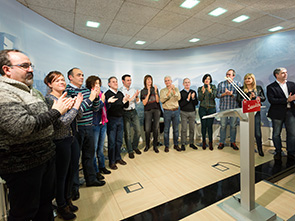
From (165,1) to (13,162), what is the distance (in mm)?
2723

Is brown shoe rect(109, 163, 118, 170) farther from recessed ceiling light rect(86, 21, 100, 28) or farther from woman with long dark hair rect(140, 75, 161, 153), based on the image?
recessed ceiling light rect(86, 21, 100, 28)

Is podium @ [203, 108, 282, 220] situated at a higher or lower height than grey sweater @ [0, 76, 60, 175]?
lower

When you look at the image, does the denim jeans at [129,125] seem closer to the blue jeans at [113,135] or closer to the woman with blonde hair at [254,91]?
the blue jeans at [113,135]

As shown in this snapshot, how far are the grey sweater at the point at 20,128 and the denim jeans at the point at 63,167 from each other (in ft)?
1.23

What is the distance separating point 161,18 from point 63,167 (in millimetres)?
2954

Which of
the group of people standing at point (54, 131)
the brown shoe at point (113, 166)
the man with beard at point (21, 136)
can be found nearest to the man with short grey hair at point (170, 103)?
the group of people standing at point (54, 131)

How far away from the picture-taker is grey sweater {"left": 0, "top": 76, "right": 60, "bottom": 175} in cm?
85

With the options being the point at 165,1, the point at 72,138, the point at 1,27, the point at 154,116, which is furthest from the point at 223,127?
the point at 1,27

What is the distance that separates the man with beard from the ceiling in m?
1.89

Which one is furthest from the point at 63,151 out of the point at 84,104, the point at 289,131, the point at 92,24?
the point at 289,131

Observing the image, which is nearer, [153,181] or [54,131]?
[54,131]

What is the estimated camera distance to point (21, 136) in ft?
2.86

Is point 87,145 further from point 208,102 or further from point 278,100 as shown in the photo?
point 278,100

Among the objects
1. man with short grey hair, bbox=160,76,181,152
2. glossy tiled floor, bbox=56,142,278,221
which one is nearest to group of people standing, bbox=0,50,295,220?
glossy tiled floor, bbox=56,142,278,221
